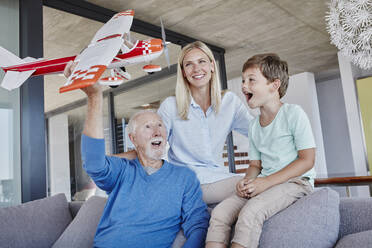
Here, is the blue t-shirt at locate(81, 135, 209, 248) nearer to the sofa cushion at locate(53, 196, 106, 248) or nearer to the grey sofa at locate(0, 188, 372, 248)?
the grey sofa at locate(0, 188, 372, 248)

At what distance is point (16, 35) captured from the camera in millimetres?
2951

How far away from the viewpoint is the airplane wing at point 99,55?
1002 millimetres

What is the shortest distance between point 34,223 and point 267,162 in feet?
4.45

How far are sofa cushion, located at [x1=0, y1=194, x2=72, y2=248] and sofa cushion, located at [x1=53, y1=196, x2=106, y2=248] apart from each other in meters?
0.11

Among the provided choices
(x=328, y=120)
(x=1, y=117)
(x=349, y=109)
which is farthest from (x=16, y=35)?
(x=328, y=120)

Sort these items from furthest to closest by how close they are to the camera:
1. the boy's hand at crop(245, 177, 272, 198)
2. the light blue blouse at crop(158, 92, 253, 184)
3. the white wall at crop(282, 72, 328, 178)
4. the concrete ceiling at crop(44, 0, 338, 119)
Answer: the white wall at crop(282, 72, 328, 178), the concrete ceiling at crop(44, 0, 338, 119), the light blue blouse at crop(158, 92, 253, 184), the boy's hand at crop(245, 177, 272, 198)

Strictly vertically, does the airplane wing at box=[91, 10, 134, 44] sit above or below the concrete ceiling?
below

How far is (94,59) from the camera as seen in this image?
122 cm

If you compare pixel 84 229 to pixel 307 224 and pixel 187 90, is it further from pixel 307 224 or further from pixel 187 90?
pixel 307 224

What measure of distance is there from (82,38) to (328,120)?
590 centimetres

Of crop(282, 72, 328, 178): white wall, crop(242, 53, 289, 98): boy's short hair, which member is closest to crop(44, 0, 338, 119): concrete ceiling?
crop(282, 72, 328, 178): white wall

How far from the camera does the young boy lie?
3.98 feet

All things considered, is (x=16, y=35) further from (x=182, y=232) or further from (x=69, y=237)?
(x=182, y=232)

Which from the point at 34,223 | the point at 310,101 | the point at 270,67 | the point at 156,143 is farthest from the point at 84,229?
the point at 310,101
